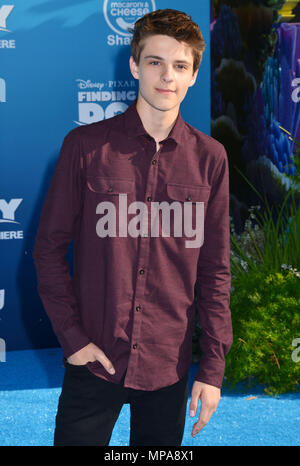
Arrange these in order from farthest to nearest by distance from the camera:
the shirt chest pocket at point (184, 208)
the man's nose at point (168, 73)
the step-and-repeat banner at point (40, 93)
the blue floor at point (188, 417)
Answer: the step-and-repeat banner at point (40, 93) → the blue floor at point (188, 417) → the shirt chest pocket at point (184, 208) → the man's nose at point (168, 73)

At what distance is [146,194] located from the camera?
1.95 metres

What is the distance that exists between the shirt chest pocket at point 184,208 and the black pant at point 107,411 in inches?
20.8

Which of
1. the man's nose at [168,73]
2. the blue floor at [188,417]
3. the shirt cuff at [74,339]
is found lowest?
the blue floor at [188,417]

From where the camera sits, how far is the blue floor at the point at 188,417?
12.6ft

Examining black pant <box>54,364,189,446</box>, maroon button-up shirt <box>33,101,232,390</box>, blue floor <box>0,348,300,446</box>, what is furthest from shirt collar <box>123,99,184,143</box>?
blue floor <box>0,348,300,446</box>

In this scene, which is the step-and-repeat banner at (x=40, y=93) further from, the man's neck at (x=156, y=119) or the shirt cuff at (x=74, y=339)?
the shirt cuff at (x=74, y=339)

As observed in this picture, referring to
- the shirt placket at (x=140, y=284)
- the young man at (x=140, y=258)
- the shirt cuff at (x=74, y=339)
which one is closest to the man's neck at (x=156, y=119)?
the young man at (x=140, y=258)

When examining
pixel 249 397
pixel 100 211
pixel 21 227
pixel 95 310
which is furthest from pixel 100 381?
pixel 21 227

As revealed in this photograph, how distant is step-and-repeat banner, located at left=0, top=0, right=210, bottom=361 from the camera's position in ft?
17.2

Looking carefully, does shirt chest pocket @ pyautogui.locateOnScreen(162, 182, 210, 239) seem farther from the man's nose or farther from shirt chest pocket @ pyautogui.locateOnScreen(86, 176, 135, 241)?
the man's nose

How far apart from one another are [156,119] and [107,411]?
3.24ft

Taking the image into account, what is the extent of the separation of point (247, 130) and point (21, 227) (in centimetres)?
240

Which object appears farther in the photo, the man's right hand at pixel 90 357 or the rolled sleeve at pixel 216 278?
the rolled sleeve at pixel 216 278

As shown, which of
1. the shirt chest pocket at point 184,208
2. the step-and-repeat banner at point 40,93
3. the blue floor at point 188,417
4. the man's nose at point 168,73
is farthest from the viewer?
the step-and-repeat banner at point 40,93
